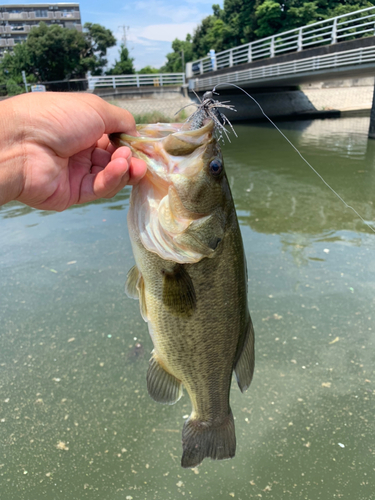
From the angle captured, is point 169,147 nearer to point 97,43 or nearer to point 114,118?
point 114,118

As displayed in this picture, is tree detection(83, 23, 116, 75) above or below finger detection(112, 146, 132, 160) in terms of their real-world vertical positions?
above

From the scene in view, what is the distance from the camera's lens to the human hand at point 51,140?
66.1 inches

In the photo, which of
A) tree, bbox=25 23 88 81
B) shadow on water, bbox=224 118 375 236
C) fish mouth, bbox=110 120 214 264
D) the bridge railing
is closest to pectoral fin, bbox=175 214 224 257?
fish mouth, bbox=110 120 214 264

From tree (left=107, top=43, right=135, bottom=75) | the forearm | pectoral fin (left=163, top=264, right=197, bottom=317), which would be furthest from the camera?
tree (left=107, top=43, right=135, bottom=75)

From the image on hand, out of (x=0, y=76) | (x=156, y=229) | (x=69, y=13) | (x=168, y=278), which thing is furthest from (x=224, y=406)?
(x=69, y=13)

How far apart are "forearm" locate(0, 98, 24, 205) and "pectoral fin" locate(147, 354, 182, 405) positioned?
119cm

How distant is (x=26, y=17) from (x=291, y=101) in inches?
3173

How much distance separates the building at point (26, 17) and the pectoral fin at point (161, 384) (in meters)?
99.9

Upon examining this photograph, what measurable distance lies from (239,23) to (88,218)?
5840 centimetres

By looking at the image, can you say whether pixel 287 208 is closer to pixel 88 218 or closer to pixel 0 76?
pixel 88 218

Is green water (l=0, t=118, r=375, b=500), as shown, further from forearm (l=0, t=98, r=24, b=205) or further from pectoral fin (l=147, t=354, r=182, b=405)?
forearm (l=0, t=98, r=24, b=205)

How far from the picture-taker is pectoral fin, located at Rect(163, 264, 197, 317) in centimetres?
185

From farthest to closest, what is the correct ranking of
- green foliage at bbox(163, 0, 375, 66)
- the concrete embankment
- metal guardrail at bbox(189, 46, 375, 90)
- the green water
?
1. green foliage at bbox(163, 0, 375, 66)
2. the concrete embankment
3. metal guardrail at bbox(189, 46, 375, 90)
4. the green water

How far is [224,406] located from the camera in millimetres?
2131
